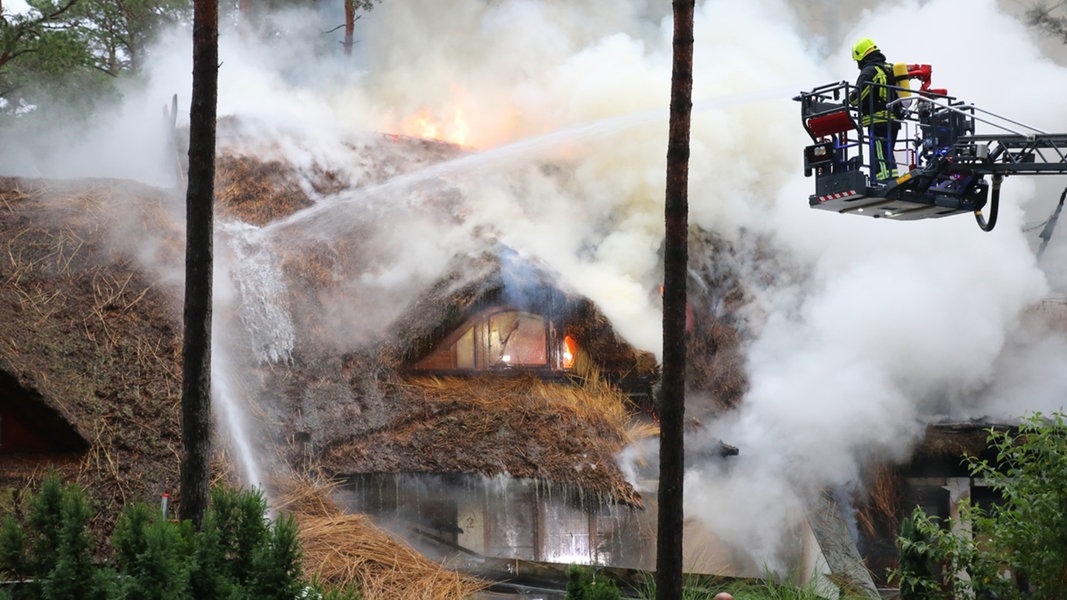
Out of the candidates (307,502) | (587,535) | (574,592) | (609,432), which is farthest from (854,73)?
(574,592)

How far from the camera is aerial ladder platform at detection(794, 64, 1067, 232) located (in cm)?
945

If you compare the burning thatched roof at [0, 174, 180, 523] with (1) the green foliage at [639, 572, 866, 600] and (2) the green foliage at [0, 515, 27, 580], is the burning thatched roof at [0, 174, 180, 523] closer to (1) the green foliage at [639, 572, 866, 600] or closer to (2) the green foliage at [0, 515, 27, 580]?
(2) the green foliage at [0, 515, 27, 580]

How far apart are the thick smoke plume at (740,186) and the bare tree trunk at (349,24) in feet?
3.75

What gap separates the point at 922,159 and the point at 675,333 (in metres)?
3.52

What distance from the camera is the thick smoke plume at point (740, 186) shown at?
578 inches

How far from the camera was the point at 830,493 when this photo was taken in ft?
46.0

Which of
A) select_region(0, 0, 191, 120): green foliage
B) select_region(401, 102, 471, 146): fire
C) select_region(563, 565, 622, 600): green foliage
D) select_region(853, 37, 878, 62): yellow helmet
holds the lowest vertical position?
select_region(563, 565, 622, 600): green foliage

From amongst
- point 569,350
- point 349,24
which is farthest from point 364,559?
point 349,24

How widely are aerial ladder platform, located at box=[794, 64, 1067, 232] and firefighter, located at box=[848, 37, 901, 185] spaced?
0.05 m

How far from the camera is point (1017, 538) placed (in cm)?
763

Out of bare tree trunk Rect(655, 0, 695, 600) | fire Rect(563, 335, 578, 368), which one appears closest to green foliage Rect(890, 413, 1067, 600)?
bare tree trunk Rect(655, 0, 695, 600)

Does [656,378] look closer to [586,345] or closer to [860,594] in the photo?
[586,345]

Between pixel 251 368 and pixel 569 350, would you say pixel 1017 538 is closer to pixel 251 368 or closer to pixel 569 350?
pixel 569 350

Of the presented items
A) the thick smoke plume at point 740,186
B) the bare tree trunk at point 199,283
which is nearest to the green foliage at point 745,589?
the thick smoke plume at point 740,186
